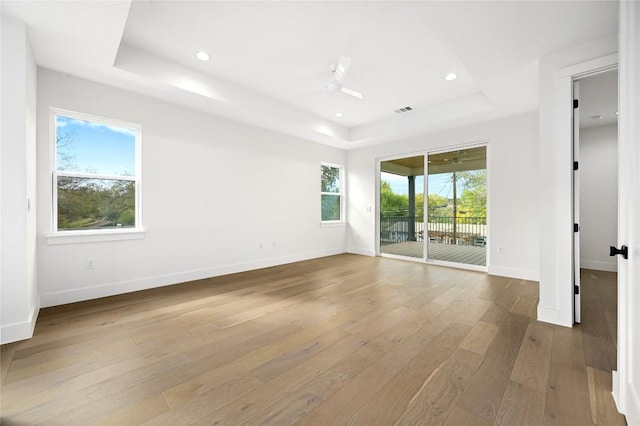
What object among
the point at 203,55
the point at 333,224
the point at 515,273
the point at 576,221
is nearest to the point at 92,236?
the point at 203,55

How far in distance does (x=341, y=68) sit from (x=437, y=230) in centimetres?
367

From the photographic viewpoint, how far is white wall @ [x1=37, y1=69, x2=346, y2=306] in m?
3.09

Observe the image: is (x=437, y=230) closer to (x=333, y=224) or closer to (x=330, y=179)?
(x=333, y=224)

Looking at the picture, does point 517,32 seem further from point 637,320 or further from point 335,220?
point 335,220

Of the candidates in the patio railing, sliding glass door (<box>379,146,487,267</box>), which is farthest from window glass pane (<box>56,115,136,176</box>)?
the patio railing

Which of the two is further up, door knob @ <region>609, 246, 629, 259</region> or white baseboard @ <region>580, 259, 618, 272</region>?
door knob @ <region>609, 246, 629, 259</region>

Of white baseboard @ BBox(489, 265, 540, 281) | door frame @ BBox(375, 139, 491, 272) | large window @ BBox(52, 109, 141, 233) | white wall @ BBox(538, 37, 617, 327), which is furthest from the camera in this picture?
door frame @ BBox(375, 139, 491, 272)

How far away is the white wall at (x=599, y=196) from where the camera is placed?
4727 mm

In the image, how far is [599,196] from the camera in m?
4.86

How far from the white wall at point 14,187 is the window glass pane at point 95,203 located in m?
0.97

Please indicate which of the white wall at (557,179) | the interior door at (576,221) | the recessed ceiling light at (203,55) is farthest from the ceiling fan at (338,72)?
the interior door at (576,221)

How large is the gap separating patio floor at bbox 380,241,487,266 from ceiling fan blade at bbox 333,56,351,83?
373 cm

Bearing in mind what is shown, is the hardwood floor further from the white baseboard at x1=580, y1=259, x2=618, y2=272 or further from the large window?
the white baseboard at x1=580, y1=259, x2=618, y2=272

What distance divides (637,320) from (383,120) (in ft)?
15.6
